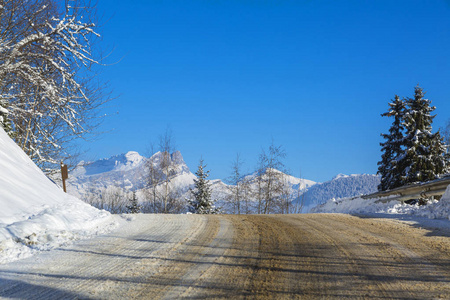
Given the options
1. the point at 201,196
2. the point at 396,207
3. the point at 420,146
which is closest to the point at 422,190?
the point at 396,207

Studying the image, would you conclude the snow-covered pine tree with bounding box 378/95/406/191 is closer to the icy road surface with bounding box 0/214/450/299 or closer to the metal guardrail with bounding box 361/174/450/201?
the metal guardrail with bounding box 361/174/450/201

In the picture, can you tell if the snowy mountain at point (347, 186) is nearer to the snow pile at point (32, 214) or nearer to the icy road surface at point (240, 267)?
the snow pile at point (32, 214)

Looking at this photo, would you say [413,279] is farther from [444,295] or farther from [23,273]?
[23,273]

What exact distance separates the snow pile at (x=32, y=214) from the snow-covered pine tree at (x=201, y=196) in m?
25.1

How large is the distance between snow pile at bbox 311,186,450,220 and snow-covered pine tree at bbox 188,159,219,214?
17.8 m

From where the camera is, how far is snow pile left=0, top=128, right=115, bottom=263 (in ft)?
17.2

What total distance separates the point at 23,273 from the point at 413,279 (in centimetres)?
417

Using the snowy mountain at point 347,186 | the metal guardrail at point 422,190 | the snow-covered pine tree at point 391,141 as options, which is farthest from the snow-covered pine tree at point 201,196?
the snowy mountain at point 347,186

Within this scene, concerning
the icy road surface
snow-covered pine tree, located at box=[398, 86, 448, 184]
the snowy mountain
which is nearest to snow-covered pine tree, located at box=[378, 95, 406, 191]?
snow-covered pine tree, located at box=[398, 86, 448, 184]

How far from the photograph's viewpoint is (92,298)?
3109 millimetres

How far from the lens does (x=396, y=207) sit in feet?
35.7

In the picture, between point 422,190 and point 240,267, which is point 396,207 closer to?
point 422,190

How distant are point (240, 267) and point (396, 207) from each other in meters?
8.50

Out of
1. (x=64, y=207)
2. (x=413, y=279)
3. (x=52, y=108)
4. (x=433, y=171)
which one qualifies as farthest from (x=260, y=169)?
(x=413, y=279)
